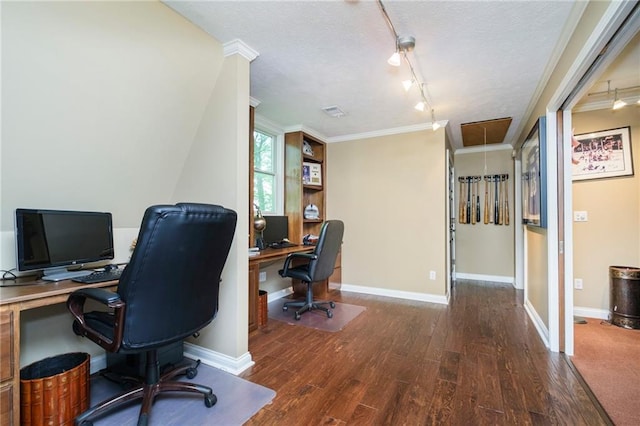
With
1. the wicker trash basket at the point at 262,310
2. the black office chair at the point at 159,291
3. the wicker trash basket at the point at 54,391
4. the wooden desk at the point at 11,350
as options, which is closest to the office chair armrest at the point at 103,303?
the black office chair at the point at 159,291

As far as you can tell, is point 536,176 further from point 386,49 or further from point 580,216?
point 386,49

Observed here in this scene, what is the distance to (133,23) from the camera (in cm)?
169

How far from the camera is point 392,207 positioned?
4180 mm

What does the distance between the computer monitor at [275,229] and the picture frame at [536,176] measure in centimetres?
281

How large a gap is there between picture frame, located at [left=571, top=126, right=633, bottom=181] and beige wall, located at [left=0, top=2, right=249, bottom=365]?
3.44 meters

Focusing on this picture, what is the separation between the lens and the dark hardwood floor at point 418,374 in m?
1.64

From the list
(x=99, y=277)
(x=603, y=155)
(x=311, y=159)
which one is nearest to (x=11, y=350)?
(x=99, y=277)

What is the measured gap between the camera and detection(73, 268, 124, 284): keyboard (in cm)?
162

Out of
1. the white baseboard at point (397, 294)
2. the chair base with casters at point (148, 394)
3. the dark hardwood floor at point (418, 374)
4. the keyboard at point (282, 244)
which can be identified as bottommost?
the dark hardwood floor at point (418, 374)

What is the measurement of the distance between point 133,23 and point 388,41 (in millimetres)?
1600

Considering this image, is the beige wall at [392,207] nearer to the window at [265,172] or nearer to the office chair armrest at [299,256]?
the window at [265,172]

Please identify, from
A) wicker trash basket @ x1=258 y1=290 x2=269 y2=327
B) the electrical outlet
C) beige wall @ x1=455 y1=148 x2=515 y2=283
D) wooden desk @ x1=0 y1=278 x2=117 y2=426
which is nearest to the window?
wicker trash basket @ x1=258 y1=290 x2=269 y2=327

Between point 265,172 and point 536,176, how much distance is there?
9.91ft

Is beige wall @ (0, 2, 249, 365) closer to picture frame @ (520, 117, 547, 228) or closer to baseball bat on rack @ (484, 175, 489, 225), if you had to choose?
picture frame @ (520, 117, 547, 228)
